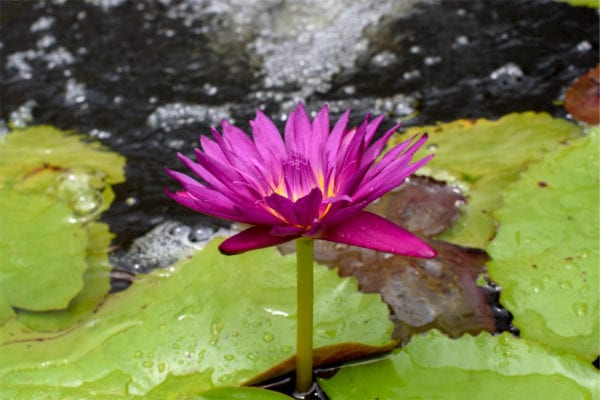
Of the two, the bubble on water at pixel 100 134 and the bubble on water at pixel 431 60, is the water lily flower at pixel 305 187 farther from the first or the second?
the bubble on water at pixel 431 60

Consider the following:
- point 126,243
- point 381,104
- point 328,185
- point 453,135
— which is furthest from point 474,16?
Answer: point 328,185

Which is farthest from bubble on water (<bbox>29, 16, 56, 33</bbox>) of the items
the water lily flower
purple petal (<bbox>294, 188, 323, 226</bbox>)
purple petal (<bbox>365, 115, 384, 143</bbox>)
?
purple petal (<bbox>294, 188, 323, 226</bbox>)

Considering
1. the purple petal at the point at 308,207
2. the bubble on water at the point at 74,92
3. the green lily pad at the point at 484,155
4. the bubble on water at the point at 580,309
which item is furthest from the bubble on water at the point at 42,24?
the bubble on water at the point at 580,309

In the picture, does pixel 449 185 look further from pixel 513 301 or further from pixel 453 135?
pixel 513 301

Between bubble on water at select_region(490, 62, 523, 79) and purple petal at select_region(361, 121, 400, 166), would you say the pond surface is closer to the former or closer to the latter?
bubble on water at select_region(490, 62, 523, 79)

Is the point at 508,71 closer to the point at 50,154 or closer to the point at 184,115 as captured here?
the point at 184,115
